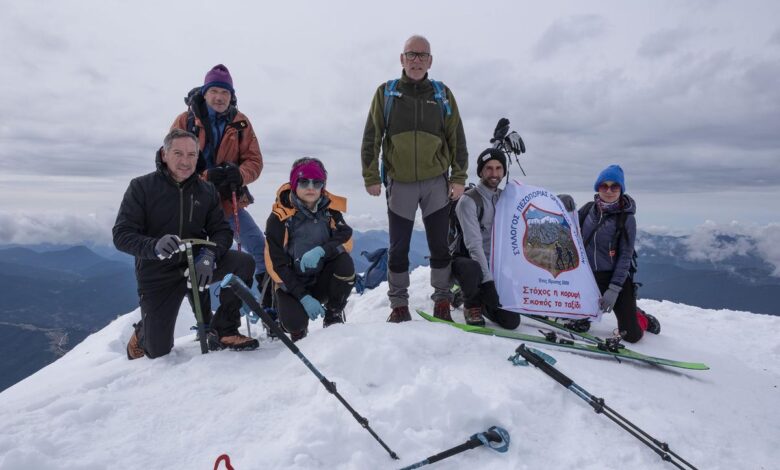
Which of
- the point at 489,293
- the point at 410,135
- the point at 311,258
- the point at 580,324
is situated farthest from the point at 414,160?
the point at 580,324

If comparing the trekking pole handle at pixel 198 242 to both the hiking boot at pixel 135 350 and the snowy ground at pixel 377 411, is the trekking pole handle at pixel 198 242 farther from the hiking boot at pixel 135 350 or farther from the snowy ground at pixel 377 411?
the hiking boot at pixel 135 350

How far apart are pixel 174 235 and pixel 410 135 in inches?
120

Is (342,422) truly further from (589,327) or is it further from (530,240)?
(589,327)

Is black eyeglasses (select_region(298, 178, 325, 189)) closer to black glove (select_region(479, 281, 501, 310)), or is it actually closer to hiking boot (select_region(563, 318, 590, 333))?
black glove (select_region(479, 281, 501, 310))

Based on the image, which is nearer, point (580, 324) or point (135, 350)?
point (135, 350)

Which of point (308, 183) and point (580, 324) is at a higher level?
point (308, 183)

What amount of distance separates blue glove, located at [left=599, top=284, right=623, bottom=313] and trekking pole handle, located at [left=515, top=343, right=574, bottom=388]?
3052 mm

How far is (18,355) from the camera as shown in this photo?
558 ft

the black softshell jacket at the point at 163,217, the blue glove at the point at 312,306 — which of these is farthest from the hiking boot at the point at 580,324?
the black softshell jacket at the point at 163,217

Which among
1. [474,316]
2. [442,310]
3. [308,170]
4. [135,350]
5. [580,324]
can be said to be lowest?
[135,350]

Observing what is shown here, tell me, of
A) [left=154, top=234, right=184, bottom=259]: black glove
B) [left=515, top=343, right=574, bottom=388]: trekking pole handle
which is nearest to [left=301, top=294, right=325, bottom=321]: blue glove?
[left=154, top=234, right=184, bottom=259]: black glove

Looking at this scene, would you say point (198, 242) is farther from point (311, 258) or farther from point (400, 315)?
point (400, 315)

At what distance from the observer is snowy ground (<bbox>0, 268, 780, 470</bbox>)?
280 cm

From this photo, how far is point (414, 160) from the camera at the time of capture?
5.28 meters
